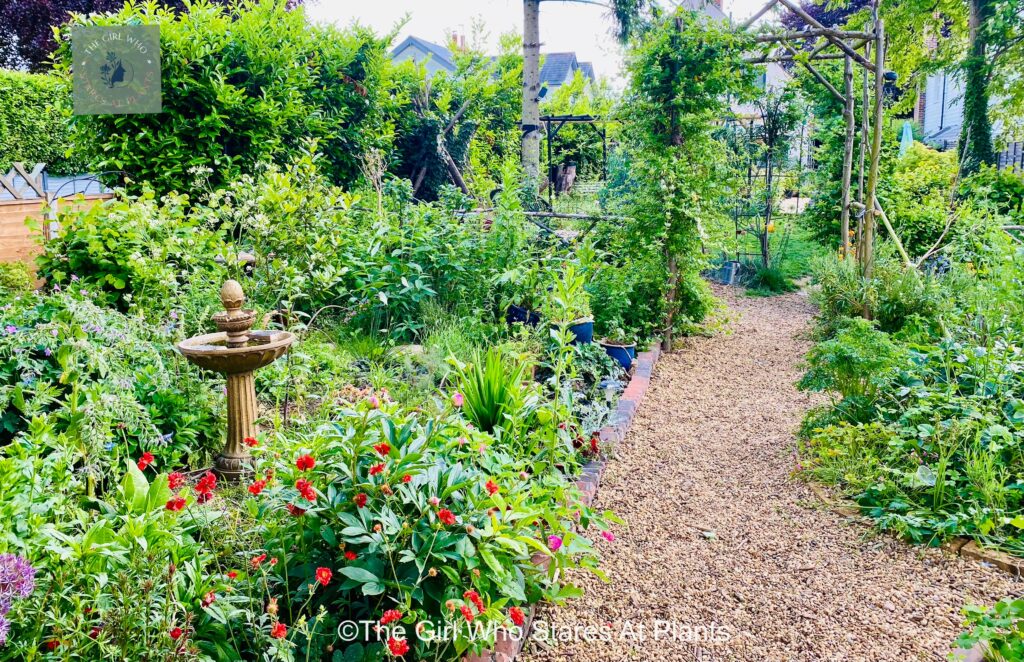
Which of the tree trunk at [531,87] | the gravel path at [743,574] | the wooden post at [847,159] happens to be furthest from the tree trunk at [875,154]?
the tree trunk at [531,87]

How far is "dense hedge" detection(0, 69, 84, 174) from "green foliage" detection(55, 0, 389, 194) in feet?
24.0

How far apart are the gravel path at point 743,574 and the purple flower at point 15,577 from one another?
1.41 metres

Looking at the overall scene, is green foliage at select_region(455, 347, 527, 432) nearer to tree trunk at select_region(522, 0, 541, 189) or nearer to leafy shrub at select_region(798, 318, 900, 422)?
leafy shrub at select_region(798, 318, 900, 422)

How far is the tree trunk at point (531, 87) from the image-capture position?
381 inches

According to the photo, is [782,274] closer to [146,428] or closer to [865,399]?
[865,399]

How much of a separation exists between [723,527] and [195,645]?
2.24 metres

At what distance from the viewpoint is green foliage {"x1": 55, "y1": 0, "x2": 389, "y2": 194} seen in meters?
5.70

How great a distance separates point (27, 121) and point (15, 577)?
46.1 ft

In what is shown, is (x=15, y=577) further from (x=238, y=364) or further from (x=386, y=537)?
(x=238, y=364)

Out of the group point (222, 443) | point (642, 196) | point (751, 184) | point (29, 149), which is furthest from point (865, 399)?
point (29, 149)

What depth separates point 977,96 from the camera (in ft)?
37.5

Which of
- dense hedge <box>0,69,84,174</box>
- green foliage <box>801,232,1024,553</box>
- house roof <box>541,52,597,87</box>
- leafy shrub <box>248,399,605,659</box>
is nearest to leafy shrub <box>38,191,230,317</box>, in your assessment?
leafy shrub <box>248,399,605,659</box>

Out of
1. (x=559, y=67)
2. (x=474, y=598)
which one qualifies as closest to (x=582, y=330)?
(x=474, y=598)

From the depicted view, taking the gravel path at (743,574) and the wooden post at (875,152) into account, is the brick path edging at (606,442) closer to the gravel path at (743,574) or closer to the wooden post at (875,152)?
the gravel path at (743,574)
